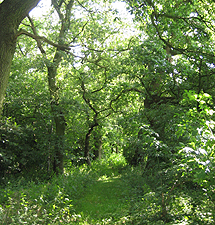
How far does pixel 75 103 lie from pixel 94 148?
6.65 metres

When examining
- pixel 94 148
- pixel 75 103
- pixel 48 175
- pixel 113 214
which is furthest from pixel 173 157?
pixel 94 148

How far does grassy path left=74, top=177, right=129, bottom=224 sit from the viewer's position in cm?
643

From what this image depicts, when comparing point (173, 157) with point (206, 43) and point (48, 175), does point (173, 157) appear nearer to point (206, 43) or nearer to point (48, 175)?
point (206, 43)

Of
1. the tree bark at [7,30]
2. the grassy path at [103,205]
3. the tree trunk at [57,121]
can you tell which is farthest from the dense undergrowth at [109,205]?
the tree trunk at [57,121]

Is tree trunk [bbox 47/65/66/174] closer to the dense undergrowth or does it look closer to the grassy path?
the grassy path

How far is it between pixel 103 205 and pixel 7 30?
18.7 ft

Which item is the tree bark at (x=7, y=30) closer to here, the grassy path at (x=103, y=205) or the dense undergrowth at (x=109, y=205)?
the dense undergrowth at (x=109, y=205)

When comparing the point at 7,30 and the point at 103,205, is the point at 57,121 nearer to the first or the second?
the point at 103,205

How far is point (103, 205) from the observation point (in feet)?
25.7

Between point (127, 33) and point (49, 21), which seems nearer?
point (49, 21)

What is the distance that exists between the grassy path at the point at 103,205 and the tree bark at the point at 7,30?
151 inches

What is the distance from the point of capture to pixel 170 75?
10.2 metres

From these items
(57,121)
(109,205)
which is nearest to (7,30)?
(109,205)

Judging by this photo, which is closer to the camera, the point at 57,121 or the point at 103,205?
the point at 103,205
